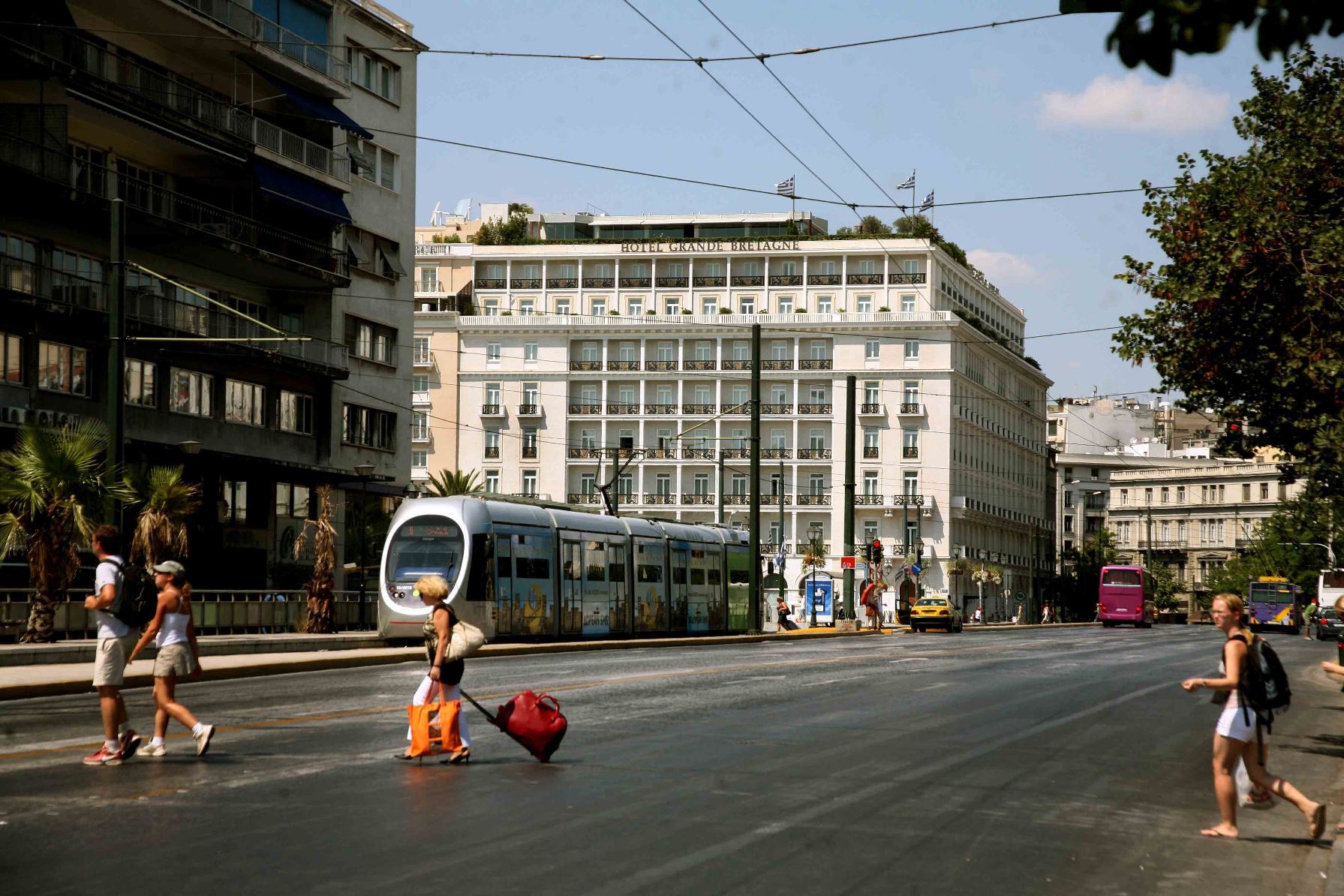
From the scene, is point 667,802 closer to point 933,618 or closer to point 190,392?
point 190,392

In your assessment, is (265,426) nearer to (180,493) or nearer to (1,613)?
(180,493)

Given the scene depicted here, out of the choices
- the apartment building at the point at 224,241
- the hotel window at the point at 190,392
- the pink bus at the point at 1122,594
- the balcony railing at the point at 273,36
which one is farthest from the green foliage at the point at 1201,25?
the pink bus at the point at 1122,594

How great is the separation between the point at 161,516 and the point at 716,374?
8438 centimetres

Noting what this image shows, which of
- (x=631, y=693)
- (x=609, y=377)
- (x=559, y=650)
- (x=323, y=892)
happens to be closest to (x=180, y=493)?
(x=559, y=650)

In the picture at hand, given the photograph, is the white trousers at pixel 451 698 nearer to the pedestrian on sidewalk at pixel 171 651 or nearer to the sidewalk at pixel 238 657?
the pedestrian on sidewalk at pixel 171 651

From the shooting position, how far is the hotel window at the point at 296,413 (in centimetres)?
4944

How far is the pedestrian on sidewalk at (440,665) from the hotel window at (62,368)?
27791 millimetres

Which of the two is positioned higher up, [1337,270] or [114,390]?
[1337,270]

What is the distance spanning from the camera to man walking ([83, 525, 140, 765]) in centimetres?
1238

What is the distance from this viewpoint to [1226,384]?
1209 inches

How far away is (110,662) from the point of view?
1259cm

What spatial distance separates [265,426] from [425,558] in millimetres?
14870

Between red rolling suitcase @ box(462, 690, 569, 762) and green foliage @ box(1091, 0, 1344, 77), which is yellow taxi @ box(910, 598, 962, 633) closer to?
red rolling suitcase @ box(462, 690, 569, 762)

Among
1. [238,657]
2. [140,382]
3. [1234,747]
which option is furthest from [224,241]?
[1234,747]
